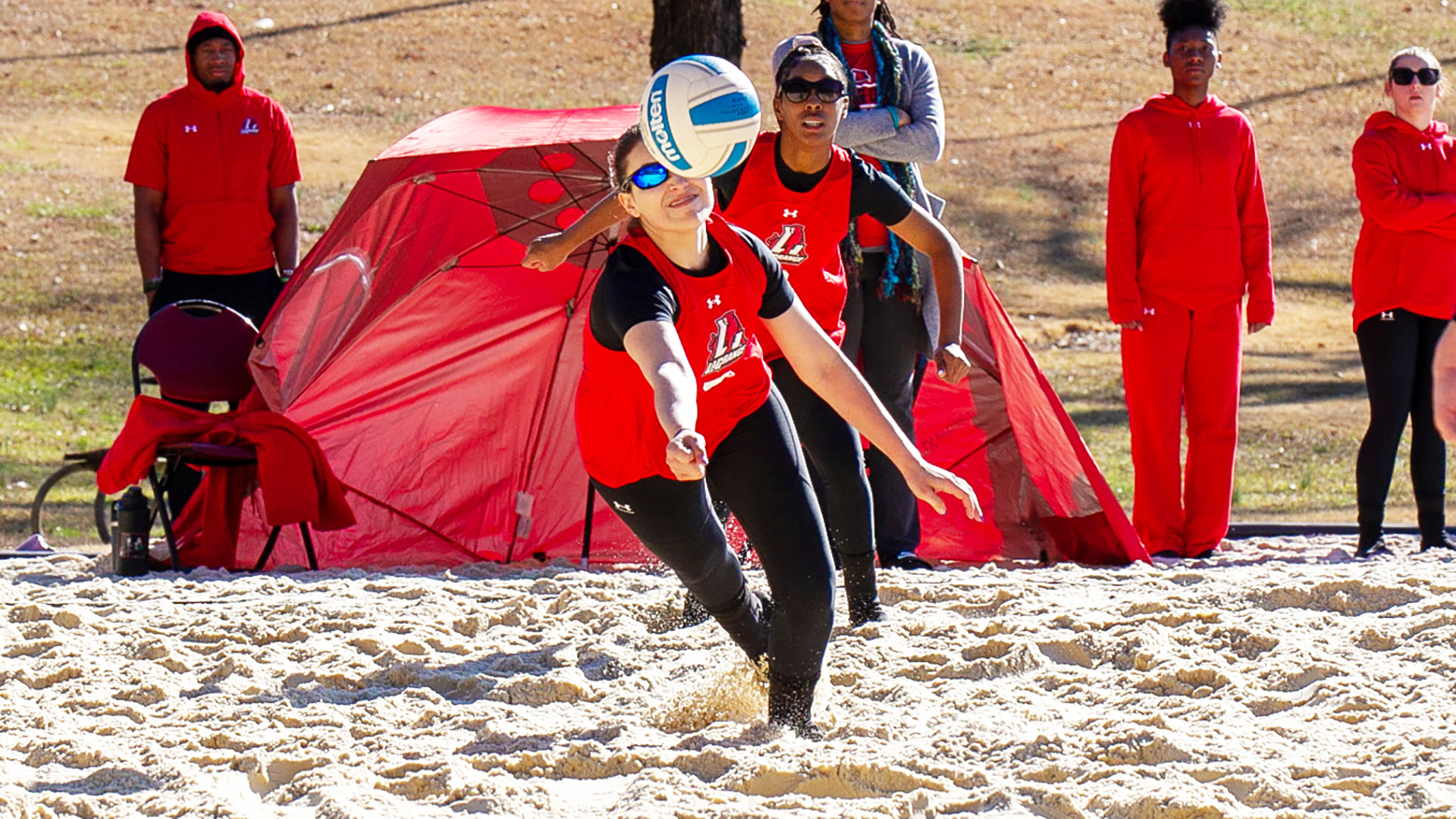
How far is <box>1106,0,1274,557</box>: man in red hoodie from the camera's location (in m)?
6.36

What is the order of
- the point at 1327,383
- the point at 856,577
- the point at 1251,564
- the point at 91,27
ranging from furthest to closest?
the point at 91,27 → the point at 1327,383 → the point at 1251,564 → the point at 856,577

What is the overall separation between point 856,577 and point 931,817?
1.59 meters

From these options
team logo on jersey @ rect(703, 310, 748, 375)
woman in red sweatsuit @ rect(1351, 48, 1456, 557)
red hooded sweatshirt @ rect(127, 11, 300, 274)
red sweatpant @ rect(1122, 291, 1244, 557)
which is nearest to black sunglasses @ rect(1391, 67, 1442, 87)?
woman in red sweatsuit @ rect(1351, 48, 1456, 557)

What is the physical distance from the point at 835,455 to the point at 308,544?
2348mm

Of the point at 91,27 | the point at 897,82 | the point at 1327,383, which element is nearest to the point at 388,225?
the point at 897,82

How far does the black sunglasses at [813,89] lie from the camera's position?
4.71m

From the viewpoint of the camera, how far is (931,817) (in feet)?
11.3

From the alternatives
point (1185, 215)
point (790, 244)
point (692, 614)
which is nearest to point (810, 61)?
point (790, 244)

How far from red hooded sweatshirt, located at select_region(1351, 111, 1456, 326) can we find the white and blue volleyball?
10.9 ft

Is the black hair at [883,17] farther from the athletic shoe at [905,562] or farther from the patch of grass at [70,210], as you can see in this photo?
the patch of grass at [70,210]

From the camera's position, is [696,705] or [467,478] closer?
[696,705]

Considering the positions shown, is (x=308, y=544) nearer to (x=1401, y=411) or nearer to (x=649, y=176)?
(x=649, y=176)

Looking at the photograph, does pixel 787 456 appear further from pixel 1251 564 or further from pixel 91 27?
pixel 91 27

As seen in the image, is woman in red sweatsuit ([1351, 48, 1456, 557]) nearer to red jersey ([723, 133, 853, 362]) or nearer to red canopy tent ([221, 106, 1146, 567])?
red canopy tent ([221, 106, 1146, 567])
